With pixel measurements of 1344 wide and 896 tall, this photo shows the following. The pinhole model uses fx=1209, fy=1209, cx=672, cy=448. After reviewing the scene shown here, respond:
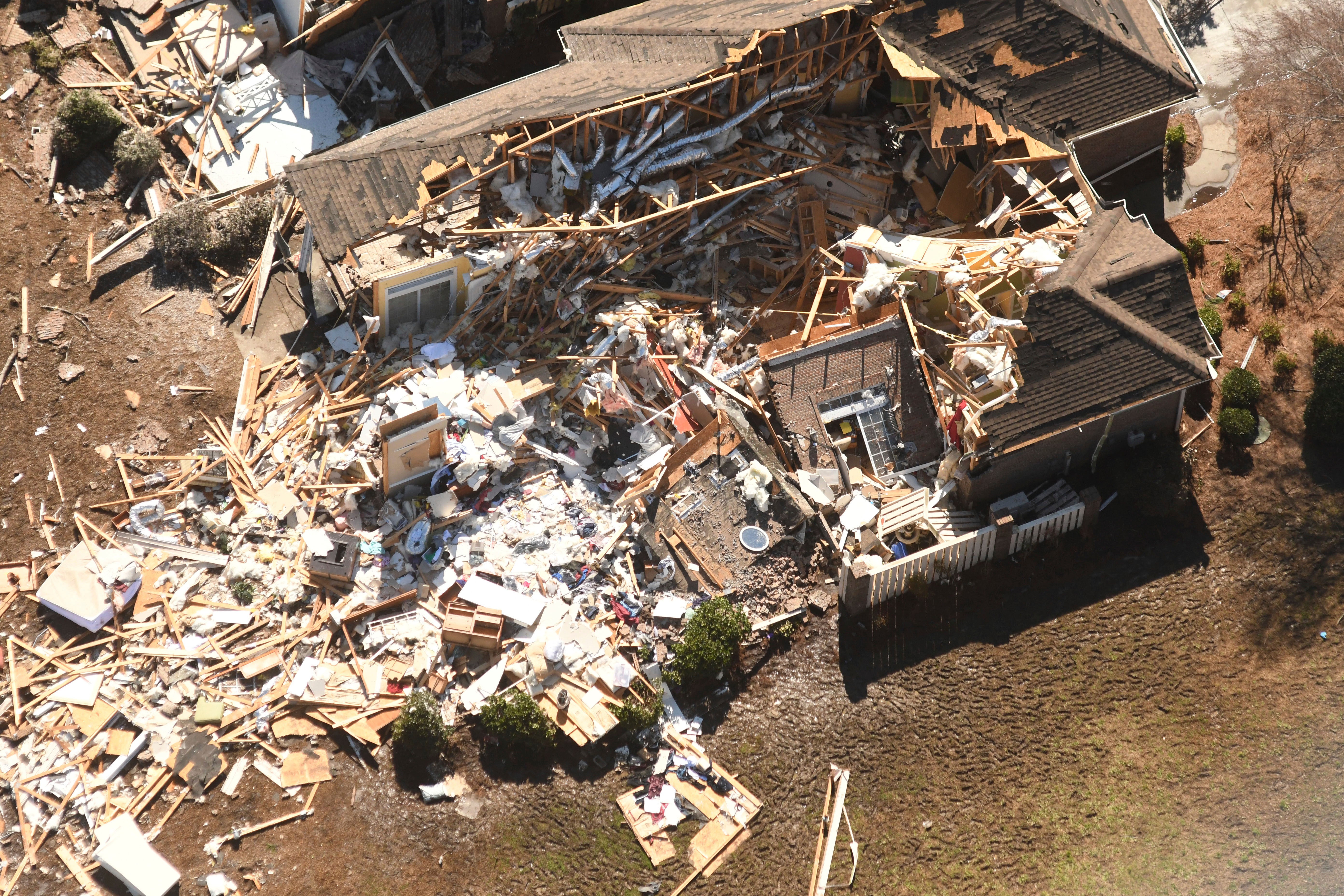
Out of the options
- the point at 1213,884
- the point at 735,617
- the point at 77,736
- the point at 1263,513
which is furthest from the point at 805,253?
the point at 77,736

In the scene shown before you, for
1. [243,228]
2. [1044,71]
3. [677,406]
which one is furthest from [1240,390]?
[243,228]

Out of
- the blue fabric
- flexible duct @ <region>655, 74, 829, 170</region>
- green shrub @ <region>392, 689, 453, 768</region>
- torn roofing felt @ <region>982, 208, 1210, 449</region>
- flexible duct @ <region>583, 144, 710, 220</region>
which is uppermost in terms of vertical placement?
flexible duct @ <region>655, 74, 829, 170</region>

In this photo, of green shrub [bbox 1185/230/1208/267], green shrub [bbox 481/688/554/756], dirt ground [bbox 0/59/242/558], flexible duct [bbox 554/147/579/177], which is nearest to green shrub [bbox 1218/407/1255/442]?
green shrub [bbox 1185/230/1208/267]

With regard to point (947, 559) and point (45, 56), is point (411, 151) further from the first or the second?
point (947, 559)

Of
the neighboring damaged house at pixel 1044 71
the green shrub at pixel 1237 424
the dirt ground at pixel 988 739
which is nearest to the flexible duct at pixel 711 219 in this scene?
the neighboring damaged house at pixel 1044 71

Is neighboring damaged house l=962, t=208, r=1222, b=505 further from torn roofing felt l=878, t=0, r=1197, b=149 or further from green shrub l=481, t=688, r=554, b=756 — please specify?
green shrub l=481, t=688, r=554, b=756
